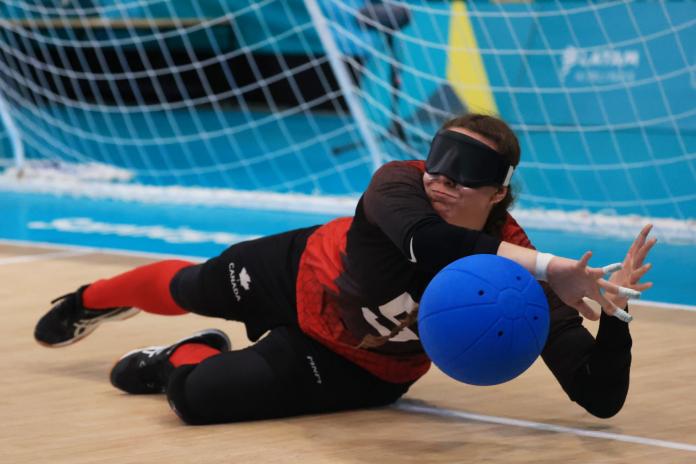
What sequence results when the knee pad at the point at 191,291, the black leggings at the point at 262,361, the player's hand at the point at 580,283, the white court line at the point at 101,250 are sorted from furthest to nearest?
the white court line at the point at 101,250 → the knee pad at the point at 191,291 → the black leggings at the point at 262,361 → the player's hand at the point at 580,283

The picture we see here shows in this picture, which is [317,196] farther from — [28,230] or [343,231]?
[343,231]

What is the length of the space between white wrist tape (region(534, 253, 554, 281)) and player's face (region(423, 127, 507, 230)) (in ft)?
1.07

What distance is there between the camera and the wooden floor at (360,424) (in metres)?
2.86

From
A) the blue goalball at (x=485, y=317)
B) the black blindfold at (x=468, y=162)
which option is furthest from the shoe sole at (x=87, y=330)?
the blue goalball at (x=485, y=317)

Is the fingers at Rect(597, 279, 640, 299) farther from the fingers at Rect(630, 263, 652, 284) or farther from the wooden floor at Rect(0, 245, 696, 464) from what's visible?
the wooden floor at Rect(0, 245, 696, 464)

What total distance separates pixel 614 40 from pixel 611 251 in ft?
5.78

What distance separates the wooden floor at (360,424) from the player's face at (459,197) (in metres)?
0.50

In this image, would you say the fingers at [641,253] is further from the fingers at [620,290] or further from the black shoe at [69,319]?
the black shoe at [69,319]

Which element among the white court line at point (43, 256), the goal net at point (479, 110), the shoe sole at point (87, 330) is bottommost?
the goal net at point (479, 110)

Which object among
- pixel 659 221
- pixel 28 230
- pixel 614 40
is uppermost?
pixel 28 230

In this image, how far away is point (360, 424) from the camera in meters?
3.13

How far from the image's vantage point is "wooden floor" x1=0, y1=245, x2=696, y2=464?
9.37 ft

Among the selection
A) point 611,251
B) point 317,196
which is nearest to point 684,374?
point 611,251

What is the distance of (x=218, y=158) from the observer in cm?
975
